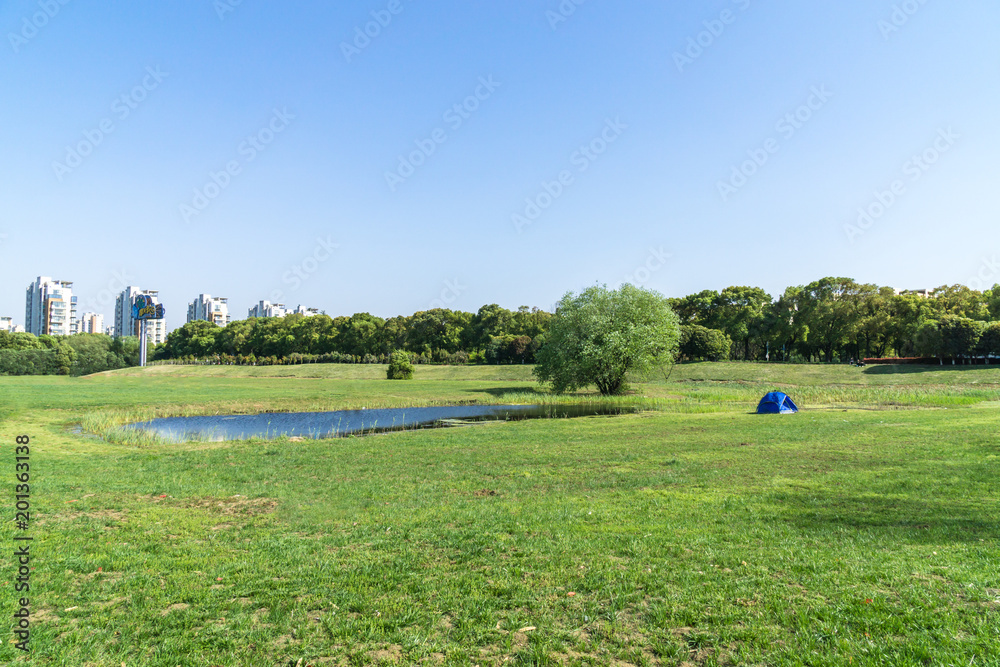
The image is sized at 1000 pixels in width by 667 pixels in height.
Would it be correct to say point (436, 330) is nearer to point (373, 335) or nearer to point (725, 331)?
point (373, 335)

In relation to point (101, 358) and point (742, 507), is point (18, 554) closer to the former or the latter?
point (742, 507)

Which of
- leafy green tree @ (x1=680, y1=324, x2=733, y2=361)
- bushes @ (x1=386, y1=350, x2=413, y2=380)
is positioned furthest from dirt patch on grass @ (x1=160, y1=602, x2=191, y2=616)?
leafy green tree @ (x1=680, y1=324, x2=733, y2=361)

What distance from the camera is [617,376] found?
50812 mm

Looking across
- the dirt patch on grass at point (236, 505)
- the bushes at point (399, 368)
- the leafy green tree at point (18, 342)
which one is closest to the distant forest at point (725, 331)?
the bushes at point (399, 368)

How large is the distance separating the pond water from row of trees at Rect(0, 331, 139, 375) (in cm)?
9021

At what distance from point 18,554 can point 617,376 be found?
46.7 meters

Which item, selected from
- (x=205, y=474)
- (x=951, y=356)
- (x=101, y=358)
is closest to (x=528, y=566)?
(x=205, y=474)

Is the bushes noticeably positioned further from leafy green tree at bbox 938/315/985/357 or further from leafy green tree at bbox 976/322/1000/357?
leafy green tree at bbox 976/322/1000/357

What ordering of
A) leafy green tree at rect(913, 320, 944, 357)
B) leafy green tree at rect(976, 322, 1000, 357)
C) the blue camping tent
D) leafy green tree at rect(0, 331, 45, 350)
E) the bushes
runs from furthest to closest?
leafy green tree at rect(0, 331, 45, 350) → the bushes → leafy green tree at rect(913, 320, 944, 357) → leafy green tree at rect(976, 322, 1000, 357) → the blue camping tent

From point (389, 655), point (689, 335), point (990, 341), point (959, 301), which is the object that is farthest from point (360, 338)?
point (389, 655)

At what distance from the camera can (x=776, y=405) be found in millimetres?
32094

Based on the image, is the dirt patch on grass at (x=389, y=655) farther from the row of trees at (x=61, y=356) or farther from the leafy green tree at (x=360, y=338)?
the leafy green tree at (x=360, y=338)

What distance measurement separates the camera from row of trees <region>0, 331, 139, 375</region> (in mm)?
101875

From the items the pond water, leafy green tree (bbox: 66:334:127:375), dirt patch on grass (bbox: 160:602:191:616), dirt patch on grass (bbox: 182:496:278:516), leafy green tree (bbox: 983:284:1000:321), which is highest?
leafy green tree (bbox: 983:284:1000:321)
